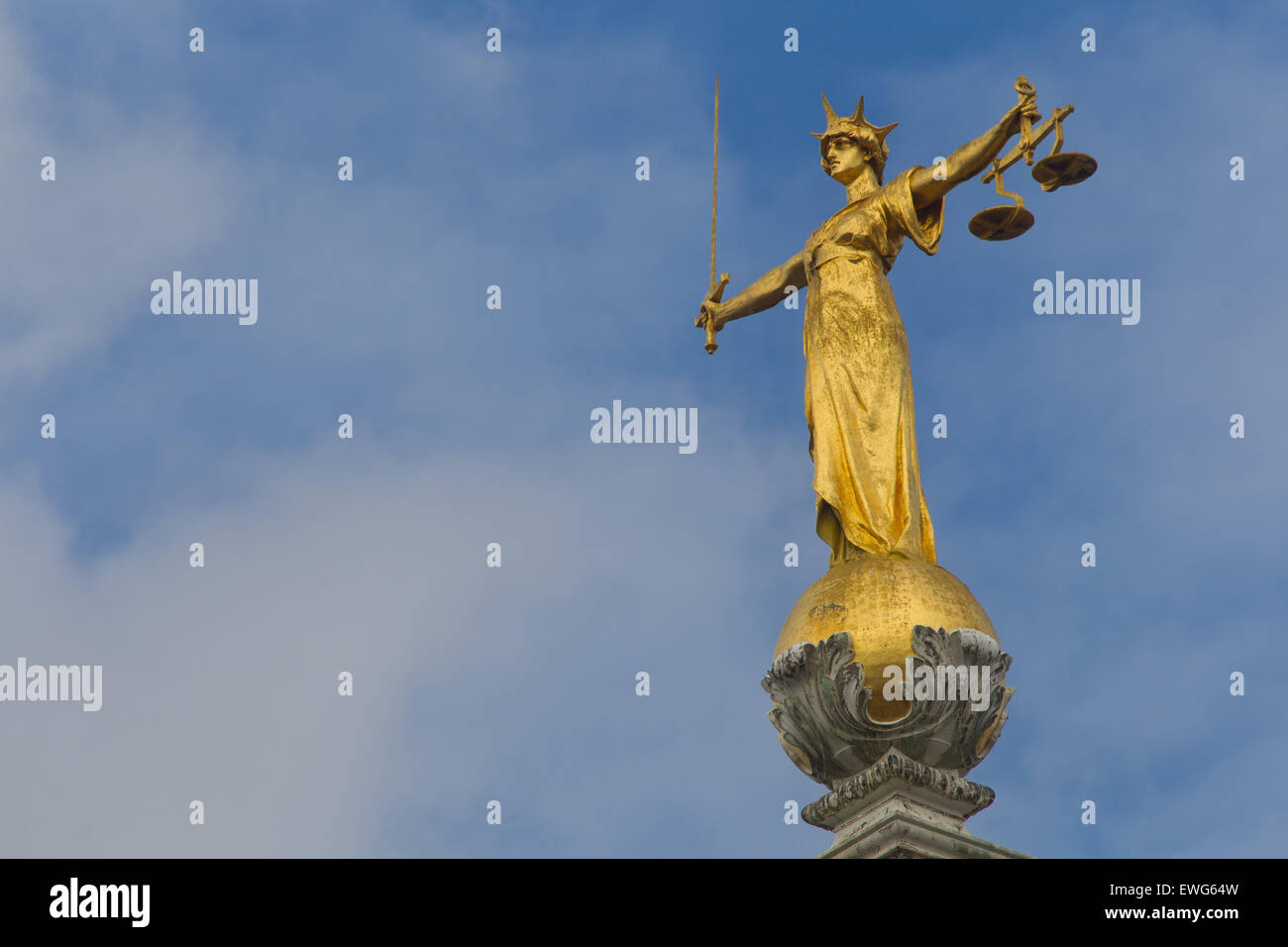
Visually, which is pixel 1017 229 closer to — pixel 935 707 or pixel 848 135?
pixel 848 135

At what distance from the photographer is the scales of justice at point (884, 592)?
71.2 ft

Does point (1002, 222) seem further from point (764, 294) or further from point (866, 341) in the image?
point (764, 294)

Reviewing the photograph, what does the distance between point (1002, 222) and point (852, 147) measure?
8.23ft

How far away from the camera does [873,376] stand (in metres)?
23.8

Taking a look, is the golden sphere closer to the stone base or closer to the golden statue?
the golden statue

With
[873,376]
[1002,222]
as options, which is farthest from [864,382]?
[1002,222]

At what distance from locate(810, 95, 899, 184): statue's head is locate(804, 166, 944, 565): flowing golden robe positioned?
0.53m

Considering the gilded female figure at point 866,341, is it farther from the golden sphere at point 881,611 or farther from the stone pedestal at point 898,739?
the stone pedestal at point 898,739

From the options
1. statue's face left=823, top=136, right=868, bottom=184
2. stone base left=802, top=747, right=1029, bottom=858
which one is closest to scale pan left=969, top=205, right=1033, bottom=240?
statue's face left=823, top=136, right=868, bottom=184

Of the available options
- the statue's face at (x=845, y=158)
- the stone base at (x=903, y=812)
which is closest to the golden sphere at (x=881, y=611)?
A: the stone base at (x=903, y=812)

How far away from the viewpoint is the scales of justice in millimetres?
21703
